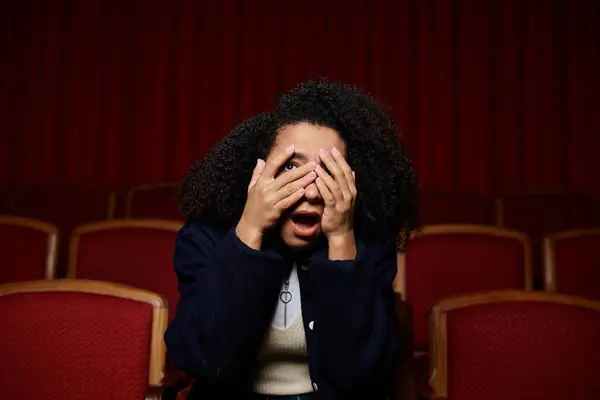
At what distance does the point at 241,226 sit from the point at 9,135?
3096 millimetres

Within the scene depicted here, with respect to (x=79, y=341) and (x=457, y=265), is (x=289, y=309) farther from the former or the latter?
(x=457, y=265)

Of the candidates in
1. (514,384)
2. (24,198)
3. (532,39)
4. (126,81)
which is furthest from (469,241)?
(126,81)

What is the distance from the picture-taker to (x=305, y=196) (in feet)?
2.86

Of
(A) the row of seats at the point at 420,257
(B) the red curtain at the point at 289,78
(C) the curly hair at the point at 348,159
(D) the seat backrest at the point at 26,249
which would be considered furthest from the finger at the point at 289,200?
(B) the red curtain at the point at 289,78

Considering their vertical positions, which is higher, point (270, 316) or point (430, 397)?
point (270, 316)

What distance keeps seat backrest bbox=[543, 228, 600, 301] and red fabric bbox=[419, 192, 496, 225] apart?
0.80 m

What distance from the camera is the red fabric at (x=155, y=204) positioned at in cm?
256

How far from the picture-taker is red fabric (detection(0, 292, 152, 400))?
43.4 inches

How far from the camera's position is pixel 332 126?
0.96 metres

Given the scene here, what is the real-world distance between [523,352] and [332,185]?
1.79 ft

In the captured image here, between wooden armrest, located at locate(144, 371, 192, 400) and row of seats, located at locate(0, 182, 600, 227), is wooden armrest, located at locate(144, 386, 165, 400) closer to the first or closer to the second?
wooden armrest, located at locate(144, 371, 192, 400)

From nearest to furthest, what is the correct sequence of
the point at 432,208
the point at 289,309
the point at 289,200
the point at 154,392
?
the point at 289,200, the point at 289,309, the point at 154,392, the point at 432,208

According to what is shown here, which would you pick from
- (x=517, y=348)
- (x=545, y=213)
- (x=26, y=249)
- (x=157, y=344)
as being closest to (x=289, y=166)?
(x=157, y=344)

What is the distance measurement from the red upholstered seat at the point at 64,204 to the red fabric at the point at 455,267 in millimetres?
1359
